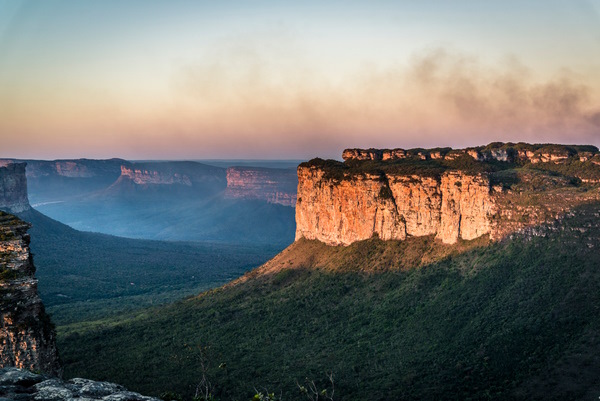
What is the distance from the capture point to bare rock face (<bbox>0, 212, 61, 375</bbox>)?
3453 cm

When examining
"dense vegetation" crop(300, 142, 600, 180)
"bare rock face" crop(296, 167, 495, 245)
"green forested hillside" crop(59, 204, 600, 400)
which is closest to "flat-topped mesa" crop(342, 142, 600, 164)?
"dense vegetation" crop(300, 142, 600, 180)

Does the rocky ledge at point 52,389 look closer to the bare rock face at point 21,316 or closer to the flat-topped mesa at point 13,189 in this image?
the bare rock face at point 21,316

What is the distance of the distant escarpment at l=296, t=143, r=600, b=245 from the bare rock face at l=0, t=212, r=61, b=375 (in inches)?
1991

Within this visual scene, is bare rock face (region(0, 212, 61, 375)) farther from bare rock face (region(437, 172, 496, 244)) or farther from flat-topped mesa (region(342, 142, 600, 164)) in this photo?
flat-topped mesa (region(342, 142, 600, 164))

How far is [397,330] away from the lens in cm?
6006

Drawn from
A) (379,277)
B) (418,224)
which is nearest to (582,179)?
(418,224)

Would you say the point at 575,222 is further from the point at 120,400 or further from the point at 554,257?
the point at 120,400

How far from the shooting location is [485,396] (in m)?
42.4

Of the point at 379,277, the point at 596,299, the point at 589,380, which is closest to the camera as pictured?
the point at 589,380

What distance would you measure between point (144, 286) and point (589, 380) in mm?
99183

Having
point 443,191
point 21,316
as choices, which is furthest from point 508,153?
point 21,316

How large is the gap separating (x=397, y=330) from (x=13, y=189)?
11927cm

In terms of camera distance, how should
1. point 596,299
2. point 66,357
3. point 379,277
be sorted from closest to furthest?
point 596,299 → point 66,357 → point 379,277

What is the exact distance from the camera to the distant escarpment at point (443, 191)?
2594 inches
